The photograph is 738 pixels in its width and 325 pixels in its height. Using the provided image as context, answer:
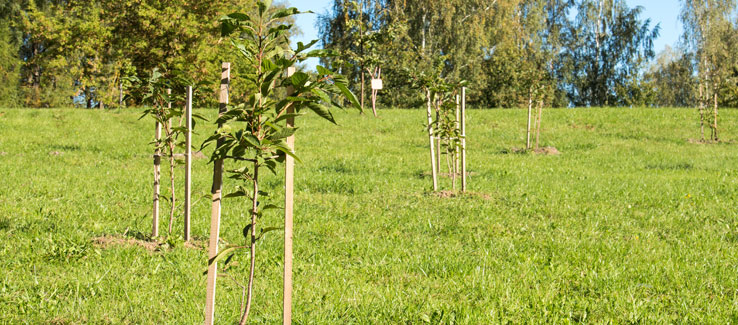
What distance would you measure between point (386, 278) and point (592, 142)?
14370 millimetres

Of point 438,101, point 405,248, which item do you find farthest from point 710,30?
point 405,248

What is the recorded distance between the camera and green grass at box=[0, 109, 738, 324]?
3.63 metres

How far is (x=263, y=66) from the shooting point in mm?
2297

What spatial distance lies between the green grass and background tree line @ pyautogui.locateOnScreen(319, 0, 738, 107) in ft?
62.6

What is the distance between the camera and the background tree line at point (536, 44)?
31219mm

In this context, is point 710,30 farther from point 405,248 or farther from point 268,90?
point 268,90

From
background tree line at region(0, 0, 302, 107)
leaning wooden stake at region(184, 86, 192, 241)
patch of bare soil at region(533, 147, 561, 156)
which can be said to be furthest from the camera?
background tree line at region(0, 0, 302, 107)

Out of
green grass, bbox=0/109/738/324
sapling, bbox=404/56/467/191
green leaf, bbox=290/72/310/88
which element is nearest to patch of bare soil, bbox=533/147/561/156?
green grass, bbox=0/109/738/324

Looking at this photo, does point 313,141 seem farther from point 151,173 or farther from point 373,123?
point 151,173

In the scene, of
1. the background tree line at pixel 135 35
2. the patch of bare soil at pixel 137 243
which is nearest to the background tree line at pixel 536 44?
the background tree line at pixel 135 35

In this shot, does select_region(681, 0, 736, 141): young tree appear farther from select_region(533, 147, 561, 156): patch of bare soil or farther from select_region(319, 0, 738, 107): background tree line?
select_region(533, 147, 561, 156): patch of bare soil

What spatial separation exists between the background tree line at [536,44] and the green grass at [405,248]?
62.6ft

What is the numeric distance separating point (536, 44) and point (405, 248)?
109 ft

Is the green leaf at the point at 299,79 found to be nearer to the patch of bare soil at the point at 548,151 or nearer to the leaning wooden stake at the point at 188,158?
the leaning wooden stake at the point at 188,158
